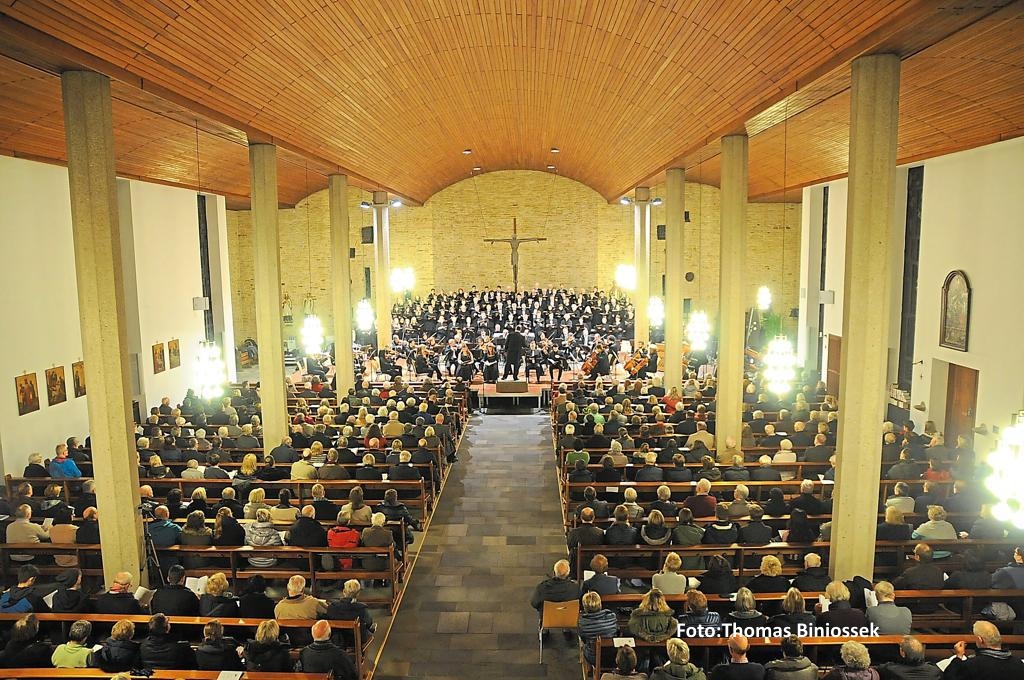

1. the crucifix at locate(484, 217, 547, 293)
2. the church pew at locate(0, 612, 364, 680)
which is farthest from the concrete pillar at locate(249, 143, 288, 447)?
the crucifix at locate(484, 217, 547, 293)

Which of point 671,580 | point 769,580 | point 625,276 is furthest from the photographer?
point 625,276

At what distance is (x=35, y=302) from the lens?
13641 millimetres

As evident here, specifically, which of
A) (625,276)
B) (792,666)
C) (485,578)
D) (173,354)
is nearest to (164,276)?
(173,354)

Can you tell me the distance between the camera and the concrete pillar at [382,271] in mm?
25438

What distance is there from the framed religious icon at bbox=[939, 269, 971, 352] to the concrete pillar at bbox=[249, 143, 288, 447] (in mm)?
12420

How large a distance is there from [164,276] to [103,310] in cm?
1214

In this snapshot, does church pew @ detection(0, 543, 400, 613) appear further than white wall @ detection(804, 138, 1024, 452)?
No

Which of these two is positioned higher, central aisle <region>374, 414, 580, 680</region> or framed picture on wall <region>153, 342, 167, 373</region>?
framed picture on wall <region>153, 342, 167, 373</region>

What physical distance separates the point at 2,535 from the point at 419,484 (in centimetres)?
538

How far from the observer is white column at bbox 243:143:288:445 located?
1261 cm

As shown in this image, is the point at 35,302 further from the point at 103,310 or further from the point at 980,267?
the point at 980,267

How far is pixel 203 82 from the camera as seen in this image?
893 cm

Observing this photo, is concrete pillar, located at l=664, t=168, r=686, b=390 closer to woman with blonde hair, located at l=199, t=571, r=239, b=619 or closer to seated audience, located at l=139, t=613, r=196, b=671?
woman with blonde hair, located at l=199, t=571, r=239, b=619

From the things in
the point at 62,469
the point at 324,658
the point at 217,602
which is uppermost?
the point at 62,469
